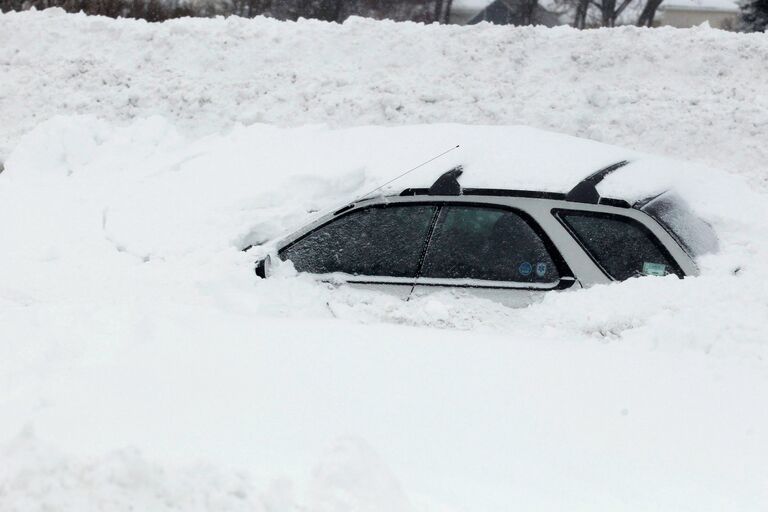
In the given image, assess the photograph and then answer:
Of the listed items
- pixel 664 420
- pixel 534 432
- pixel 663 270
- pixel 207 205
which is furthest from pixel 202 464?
pixel 207 205

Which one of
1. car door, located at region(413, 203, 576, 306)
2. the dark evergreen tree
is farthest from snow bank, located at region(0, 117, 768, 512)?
the dark evergreen tree

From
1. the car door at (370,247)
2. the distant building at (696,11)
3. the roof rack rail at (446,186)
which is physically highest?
the distant building at (696,11)

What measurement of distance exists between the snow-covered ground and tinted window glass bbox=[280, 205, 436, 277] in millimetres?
200

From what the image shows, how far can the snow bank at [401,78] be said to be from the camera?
30.2ft

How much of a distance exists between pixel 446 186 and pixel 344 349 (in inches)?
61.3

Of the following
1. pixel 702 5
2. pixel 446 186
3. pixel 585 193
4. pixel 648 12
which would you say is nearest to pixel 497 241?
pixel 446 186

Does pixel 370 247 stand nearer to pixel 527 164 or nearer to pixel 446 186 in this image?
pixel 446 186

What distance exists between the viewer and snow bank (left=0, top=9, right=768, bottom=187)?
9.21 meters

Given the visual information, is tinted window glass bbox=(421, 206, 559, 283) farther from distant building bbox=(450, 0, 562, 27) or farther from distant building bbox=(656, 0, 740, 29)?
distant building bbox=(656, 0, 740, 29)

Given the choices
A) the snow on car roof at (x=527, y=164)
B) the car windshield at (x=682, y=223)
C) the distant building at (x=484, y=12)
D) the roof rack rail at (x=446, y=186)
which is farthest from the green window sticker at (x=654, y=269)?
the distant building at (x=484, y=12)

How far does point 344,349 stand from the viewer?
170 inches

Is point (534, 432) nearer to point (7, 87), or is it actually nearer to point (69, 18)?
point (7, 87)

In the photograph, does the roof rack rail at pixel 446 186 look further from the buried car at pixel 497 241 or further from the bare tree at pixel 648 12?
the bare tree at pixel 648 12

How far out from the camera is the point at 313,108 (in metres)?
9.90
